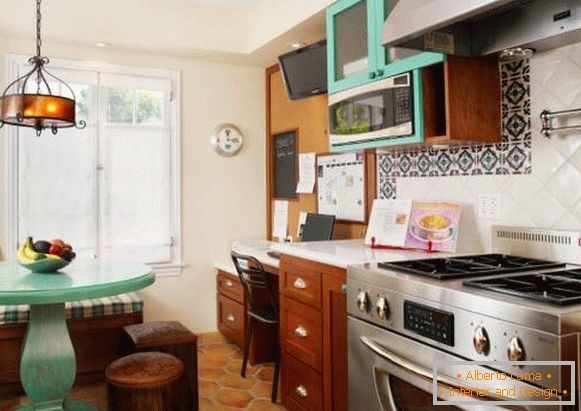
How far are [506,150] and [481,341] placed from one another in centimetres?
112

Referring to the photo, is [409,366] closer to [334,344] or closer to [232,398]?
[334,344]

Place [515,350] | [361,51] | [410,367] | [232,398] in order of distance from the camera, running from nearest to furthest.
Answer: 1. [515,350]
2. [410,367]
3. [361,51]
4. [232,398]

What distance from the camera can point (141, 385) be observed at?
7.45ft

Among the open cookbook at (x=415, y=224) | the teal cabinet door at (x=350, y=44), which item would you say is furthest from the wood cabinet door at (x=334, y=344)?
the teal cabinet door at (x=350, y=44)

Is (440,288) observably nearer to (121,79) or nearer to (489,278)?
(489,278)

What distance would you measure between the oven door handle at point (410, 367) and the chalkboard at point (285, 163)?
7.60 feet

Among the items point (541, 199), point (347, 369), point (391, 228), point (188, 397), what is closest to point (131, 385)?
point (188, 397)

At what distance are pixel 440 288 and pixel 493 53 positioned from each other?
1.11 metres

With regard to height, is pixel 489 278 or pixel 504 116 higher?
pixel 504 116

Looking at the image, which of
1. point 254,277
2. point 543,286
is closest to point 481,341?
point 543,286

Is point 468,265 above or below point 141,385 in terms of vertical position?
above

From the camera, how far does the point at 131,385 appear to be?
227 centimetres

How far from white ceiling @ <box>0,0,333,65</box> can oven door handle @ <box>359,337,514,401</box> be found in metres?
2.11

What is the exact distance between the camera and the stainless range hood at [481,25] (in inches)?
67.5
